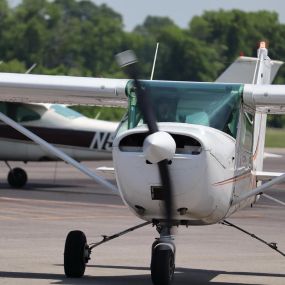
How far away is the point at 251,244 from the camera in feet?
53.2

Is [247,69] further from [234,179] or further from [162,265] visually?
[162,265]

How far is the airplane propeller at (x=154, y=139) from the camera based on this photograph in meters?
10.7

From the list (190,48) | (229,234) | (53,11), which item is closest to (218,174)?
(229,234)

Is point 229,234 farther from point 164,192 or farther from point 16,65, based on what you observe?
point 16,65

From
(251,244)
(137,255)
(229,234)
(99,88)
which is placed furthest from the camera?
(229,234)

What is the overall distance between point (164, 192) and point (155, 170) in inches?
8.8

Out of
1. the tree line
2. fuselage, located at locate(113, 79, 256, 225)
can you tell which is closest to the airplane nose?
fuselage, located at locate(113, 79, 256, 225)

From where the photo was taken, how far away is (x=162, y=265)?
11.4m

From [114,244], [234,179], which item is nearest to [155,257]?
[234,179]

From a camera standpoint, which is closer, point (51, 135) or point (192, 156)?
point (192, 156)

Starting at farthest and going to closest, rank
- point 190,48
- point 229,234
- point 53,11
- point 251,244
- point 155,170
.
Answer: point 53,11, point 190,48, point 229,234, point 251,244, point 155,170

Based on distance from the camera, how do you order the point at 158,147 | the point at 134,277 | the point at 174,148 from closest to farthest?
the point at 158,147 < the point at 174,148 < the point at 134,277

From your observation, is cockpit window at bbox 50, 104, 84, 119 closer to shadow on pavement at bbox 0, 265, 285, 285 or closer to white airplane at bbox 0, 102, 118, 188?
white airplane at bbox 0, 102, 118, 188

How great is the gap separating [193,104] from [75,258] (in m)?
1.96
